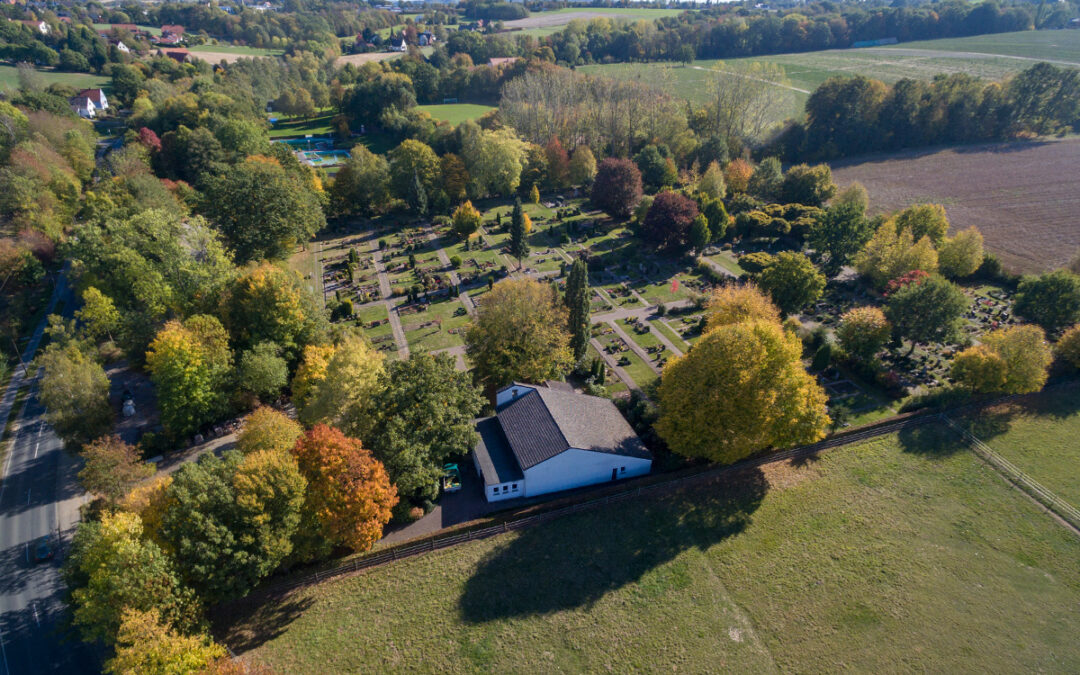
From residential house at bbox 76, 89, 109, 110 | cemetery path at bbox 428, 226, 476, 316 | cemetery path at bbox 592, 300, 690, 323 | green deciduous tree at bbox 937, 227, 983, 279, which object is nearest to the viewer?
cemetery path at bbox 592, 300, 690, 323

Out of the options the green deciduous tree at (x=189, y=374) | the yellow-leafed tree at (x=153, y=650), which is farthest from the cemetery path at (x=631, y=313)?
the yellow-leafed tree at (x=153, y=650)

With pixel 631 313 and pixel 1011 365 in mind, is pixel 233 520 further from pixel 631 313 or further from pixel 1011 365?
pixel 1011 365

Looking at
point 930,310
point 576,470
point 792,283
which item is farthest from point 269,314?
point 930,310

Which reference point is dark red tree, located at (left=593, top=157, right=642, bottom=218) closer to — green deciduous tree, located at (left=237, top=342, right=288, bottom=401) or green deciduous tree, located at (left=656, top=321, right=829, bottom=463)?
green deciduous tree, located at (left=656, top=321, right=829, bottom=463)

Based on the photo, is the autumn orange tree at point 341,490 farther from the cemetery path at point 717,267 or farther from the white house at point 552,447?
the cemetery path at point 717,267

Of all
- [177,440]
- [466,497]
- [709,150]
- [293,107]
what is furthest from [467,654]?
[293,107]

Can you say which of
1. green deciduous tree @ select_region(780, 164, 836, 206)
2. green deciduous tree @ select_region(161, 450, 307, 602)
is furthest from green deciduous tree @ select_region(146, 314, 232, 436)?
green deciduous tree @ select_region(780, 164, 836, 206)
